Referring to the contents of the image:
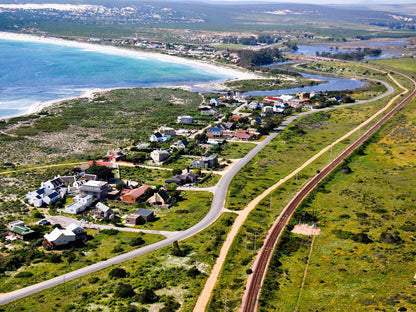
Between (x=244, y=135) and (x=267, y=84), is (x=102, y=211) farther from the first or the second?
(x=267, y=84)

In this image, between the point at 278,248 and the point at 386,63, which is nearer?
the point at 278,248

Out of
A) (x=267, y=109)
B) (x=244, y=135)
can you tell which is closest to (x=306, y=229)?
(x=244, y=135)

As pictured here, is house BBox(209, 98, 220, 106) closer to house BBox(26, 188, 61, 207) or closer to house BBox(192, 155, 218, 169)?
house BBox(192, 155, 218, 169)

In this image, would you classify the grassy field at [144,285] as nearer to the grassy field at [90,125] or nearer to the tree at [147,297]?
the tree at [147,297]

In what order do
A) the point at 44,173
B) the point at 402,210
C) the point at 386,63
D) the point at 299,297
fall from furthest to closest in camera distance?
the point at 386,63 < the point at 44,173 < the point at 402,210 < the point at 299,297

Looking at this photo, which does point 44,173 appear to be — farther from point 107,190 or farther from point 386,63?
point 386,63

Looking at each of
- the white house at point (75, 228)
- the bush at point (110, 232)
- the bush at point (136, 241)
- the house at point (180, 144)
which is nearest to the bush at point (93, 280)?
the bush at point (136, 241)

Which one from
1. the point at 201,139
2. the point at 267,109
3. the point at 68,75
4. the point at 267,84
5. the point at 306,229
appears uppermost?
the point at 68,75

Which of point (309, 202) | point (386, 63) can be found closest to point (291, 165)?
point (309, 202)
